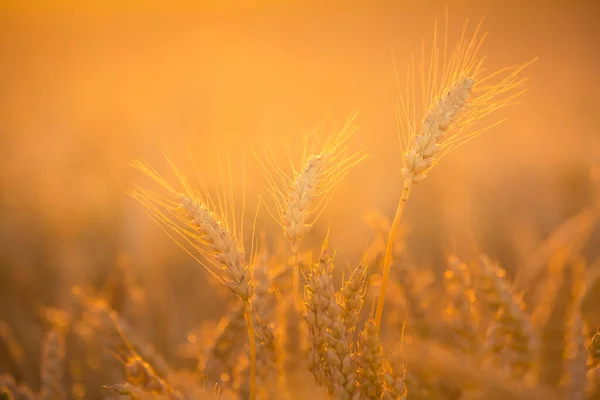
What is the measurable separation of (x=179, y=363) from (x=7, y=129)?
17.3ft

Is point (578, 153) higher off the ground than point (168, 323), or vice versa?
point (578, 153)

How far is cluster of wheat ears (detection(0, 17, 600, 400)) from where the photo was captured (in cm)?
89

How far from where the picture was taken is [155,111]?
16.2ft

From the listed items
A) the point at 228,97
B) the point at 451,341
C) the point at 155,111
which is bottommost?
the point at 451,341

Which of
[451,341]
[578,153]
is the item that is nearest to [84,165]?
[451,341]

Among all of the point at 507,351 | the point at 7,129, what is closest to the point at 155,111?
the point at 7,129

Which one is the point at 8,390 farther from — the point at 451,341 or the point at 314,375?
the point at 451,341

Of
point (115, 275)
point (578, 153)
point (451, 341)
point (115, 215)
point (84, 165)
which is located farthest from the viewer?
point (115, 215)

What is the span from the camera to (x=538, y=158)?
3.63 metres

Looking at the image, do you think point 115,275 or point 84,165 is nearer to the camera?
point 115,275

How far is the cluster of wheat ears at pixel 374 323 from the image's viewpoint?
0.89m

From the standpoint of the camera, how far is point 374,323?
896mm

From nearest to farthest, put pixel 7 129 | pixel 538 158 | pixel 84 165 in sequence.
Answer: pixel 84 165, pixel 538 158, pixel 7 129

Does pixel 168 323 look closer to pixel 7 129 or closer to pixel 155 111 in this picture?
pixel 155 111
